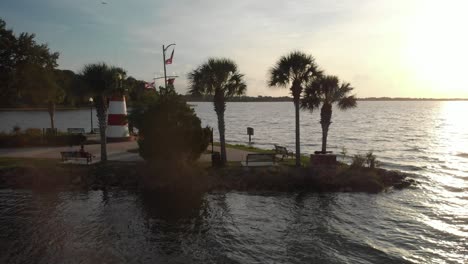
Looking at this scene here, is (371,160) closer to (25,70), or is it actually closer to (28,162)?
(28,162)

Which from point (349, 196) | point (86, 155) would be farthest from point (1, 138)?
point (349, 196)

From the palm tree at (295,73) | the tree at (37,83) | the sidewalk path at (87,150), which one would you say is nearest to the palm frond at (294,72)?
the palm tree at (295,73)

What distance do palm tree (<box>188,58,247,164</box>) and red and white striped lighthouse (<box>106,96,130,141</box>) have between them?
14.3 metres

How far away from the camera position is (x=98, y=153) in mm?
29609

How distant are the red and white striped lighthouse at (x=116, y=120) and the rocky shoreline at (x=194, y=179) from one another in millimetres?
12527

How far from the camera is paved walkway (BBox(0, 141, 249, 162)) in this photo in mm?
28141

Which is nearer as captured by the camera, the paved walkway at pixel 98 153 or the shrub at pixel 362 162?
the shrub at pixel 362 162

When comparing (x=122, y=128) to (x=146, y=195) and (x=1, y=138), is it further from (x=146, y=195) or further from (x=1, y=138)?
(x=146, y=195)

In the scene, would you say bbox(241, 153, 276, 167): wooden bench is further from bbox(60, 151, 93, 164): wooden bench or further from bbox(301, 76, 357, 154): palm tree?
bbox(60, 151, 93, 164): wooden bench

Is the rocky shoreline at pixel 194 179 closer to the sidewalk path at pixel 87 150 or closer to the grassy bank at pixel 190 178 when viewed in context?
the grassy bank at pixel 190 178

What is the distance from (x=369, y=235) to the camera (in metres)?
16.2

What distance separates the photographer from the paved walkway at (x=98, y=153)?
28141 millimetres

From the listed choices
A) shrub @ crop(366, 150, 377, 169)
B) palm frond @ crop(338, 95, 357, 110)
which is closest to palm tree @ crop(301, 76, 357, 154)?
palm frond @ crop(338, 95, 357, 110)

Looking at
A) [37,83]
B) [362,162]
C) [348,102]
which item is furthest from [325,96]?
[37,83]
